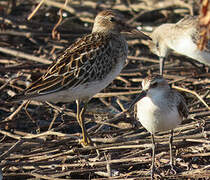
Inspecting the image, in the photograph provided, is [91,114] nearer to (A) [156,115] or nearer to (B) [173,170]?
(B) [173,170]

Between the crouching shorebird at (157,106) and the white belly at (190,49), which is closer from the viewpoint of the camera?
the crouching shorebird at (157,106)

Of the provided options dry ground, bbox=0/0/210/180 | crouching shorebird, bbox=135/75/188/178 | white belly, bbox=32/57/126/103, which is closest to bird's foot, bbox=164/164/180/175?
dry ground, bbox=0/0/210/180

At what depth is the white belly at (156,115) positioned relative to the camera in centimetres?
492

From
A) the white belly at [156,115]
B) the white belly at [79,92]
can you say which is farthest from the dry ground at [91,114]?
the white belly at [156,115]

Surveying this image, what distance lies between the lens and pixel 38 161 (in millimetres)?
5719

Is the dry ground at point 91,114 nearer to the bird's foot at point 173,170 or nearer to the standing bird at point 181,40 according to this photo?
the bird's foot at point 173,170

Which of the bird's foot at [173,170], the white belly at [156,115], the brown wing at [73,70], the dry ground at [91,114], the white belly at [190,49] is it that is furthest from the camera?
the white belly at [190,49]

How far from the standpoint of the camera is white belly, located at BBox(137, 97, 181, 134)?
4.92 m

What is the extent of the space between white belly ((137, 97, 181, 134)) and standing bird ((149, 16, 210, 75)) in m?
2.78

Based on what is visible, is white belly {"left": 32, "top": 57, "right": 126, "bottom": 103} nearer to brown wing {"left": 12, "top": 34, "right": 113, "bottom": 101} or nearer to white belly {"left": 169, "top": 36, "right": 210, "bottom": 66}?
brown wing {"left": 12, "top": 34, "right": 113, "bottom": 101}

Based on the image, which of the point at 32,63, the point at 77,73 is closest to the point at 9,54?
the point at 32,63

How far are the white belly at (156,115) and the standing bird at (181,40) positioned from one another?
2.78 metres

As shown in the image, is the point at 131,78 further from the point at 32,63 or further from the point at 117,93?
the point at 32,63

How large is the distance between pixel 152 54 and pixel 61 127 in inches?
141
